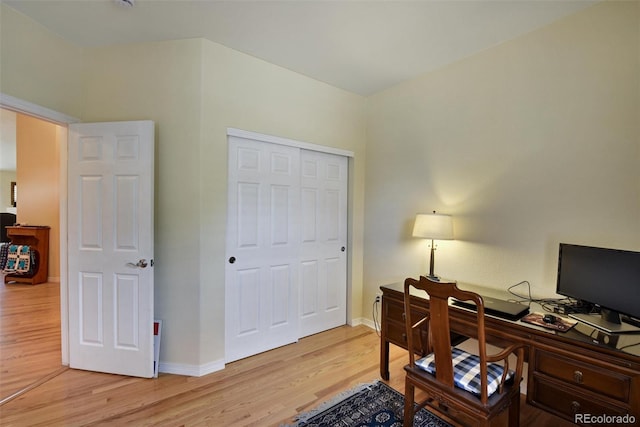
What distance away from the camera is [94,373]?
93.2 inches

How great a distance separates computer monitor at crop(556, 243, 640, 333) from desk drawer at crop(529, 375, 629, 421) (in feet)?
1.23

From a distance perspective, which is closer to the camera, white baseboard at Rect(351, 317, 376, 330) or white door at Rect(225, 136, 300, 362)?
white door at Rect(225, 136, 300, 362)

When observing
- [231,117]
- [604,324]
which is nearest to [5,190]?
[231,117]

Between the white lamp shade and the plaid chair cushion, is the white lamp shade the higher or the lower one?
the higher one

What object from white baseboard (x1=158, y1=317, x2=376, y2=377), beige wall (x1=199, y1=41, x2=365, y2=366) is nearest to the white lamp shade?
beige wall (x1=199, y1=41, x2=365, y2=366)

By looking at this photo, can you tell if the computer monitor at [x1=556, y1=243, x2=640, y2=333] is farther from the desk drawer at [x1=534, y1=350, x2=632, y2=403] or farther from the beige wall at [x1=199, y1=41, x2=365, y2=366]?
the beige wall at [x1=199, y1=41, x2=365, y2=366]

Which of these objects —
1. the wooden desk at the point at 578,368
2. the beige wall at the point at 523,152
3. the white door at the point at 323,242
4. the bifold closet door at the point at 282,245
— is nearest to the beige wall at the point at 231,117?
the bifold closet door at the point at 282,245

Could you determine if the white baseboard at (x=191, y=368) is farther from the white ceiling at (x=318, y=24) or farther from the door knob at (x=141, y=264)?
the white ceiling at (x=318, y=24)

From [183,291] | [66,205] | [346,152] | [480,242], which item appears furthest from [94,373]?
[480,242]

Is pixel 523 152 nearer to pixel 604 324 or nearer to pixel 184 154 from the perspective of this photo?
pixel 604 324

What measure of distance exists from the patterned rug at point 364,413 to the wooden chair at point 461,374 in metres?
0.21

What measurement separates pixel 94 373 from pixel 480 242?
3.42 meters

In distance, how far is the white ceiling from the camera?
1974 millimetres

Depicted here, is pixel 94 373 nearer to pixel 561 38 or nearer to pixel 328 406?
pixel 328 406
